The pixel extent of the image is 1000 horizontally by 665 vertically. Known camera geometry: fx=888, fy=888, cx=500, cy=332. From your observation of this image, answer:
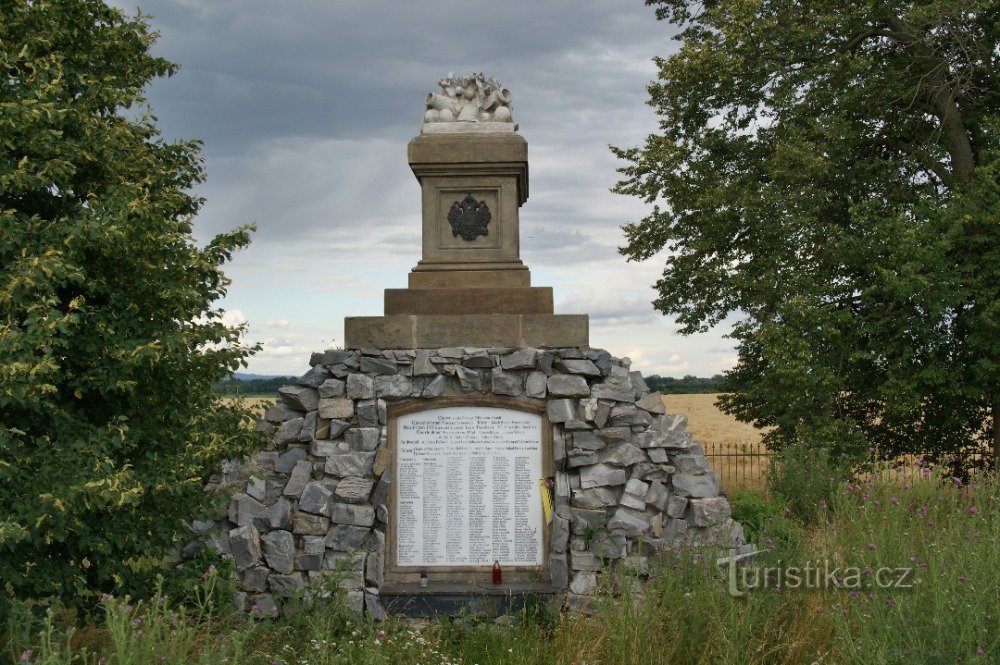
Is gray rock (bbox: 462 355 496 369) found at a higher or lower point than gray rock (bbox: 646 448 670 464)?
higher

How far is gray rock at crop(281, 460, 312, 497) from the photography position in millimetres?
8047

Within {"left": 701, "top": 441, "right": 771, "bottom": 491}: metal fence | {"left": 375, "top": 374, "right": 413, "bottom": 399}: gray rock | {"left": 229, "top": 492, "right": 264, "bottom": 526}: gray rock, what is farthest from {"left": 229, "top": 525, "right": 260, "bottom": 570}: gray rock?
{"left": 701, "top": 441, "right": 771, "bottom": 491}: metal fence

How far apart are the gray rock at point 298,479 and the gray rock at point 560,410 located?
2.27m

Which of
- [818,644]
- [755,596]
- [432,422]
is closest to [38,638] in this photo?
[432,422]

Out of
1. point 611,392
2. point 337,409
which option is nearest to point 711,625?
point 611,392

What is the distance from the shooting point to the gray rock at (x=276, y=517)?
794 centimetres

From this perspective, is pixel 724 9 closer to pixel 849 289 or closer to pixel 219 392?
pixel 849 289

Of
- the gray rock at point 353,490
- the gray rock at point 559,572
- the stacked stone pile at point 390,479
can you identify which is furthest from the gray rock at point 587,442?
the gray rock at point 353,490

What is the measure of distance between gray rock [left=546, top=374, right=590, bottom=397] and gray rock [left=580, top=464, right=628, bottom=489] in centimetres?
70

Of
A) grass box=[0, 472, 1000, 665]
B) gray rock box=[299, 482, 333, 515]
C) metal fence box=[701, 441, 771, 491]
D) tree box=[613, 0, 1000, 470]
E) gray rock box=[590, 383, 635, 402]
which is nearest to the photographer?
A: grass box=[0, 472, 1000, 665]

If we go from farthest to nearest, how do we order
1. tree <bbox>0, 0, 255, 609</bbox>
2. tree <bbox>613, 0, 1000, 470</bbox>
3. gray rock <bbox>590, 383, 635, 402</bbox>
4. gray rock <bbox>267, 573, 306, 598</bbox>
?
tree <bbox>613, 0, 1000, 470</bbox>, gray rock <bbox>590, 383, 635, 402</bbox>, gray rock <bbox>267, 573, 306, 598</bbox>, tree <bbox>0, 0, 255, 609</bbox>

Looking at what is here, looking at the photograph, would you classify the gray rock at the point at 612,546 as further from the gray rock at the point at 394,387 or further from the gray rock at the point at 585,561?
the gray rock at the point at 394,387

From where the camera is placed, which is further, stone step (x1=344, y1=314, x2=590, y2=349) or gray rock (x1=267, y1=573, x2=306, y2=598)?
stone step (x1=344, y1=314, x2=590, y2=349)

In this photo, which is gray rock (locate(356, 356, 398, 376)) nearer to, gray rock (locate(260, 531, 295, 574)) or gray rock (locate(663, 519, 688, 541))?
gray rock (locate(260, 531, 295, 574))
